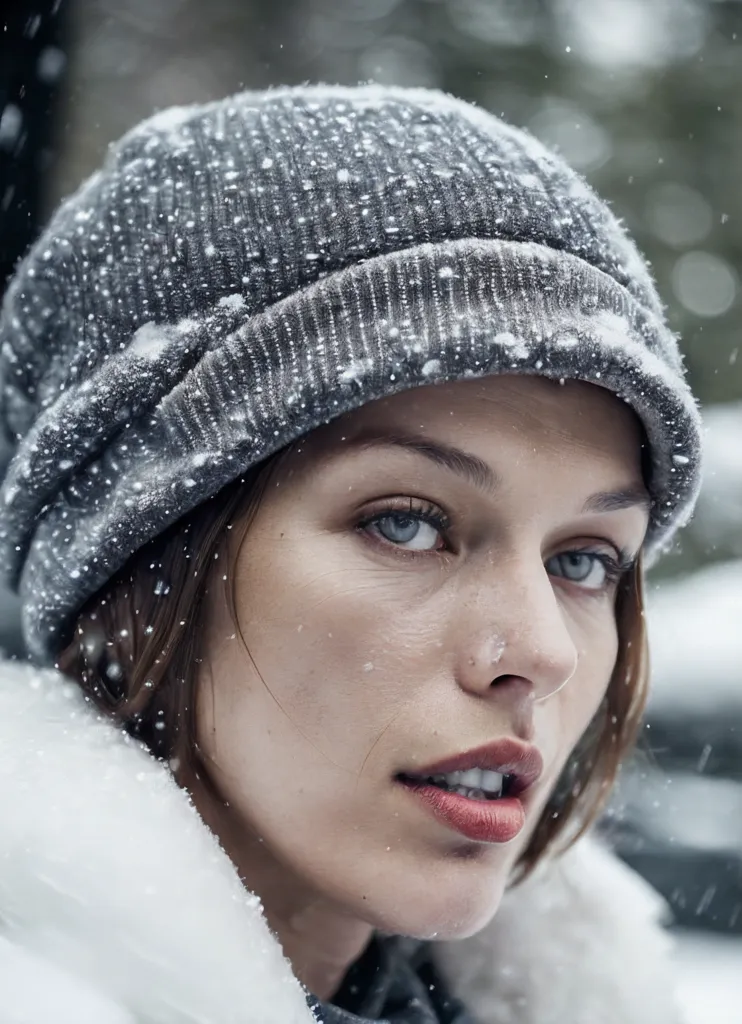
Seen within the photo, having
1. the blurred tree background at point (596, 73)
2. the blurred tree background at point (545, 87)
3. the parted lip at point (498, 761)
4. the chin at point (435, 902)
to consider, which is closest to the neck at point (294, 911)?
the chin at point (435, 902)

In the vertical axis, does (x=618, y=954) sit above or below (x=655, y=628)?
above

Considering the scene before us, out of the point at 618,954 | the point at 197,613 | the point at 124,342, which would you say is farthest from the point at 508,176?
the point at 618,954

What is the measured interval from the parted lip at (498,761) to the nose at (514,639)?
6 centimetres

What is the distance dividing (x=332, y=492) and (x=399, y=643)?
0.18 meters

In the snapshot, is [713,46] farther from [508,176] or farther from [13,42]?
[508,176]

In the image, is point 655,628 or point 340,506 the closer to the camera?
point 340,506

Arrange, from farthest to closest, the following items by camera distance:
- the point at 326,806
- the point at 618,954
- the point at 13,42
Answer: the point at 13,42 → the point at 618,954 → the point at 326,806

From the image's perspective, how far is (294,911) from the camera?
132 cm

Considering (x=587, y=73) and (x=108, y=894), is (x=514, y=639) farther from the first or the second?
(x=587, y=73)

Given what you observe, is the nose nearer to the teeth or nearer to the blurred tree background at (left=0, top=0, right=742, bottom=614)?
the teeth

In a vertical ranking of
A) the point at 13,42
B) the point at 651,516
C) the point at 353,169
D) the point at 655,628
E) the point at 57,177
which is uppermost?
the point at 353,169

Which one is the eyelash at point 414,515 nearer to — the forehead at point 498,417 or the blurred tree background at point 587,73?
the forehead at point 498,417

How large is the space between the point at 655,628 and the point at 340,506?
7.96 feet

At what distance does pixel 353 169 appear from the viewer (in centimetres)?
118
